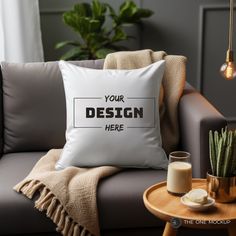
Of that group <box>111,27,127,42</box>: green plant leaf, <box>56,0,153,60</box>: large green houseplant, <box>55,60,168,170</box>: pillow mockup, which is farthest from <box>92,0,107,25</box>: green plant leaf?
<box>55,60,168,170</box>: pillow mockup

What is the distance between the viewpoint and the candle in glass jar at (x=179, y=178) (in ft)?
4.42

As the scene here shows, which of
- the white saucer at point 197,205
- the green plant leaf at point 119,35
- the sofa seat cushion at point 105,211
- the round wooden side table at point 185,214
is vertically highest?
the green plant leaf at point 119,35

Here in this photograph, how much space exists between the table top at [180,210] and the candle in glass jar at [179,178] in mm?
24

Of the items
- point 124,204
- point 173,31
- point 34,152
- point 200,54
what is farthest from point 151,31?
point 124,204

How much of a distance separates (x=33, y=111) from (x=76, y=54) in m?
0.92

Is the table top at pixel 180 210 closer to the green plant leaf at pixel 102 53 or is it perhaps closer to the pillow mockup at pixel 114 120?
the pillow mockup at pixel 114 120

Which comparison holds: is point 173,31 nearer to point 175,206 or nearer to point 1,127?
point 1,127

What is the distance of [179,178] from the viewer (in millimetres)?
Result: 1345

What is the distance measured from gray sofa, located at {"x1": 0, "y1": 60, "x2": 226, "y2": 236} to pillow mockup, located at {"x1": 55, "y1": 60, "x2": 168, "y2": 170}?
8cm

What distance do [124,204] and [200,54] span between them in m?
1.80

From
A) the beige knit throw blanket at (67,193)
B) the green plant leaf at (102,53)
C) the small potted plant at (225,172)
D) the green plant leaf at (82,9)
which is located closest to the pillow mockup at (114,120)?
the beige knit throw blanket at (67,193)

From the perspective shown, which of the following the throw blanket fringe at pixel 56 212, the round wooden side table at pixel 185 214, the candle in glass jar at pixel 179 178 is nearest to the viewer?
the round wooden side table at pixel 185 214

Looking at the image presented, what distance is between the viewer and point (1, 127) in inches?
77.7

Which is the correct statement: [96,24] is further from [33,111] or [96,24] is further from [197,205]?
[197,205]
